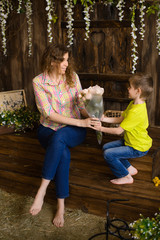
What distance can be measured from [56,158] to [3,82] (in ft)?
6.94

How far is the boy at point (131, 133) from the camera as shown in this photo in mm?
2002

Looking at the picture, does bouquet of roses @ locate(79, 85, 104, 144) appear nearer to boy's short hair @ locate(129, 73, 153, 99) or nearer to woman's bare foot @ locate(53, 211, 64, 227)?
boy's short hair @ locate(129, 73, 153, 99)

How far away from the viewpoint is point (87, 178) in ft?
7.65

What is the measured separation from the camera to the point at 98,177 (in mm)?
2332

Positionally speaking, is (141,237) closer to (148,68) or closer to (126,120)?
(126,120)

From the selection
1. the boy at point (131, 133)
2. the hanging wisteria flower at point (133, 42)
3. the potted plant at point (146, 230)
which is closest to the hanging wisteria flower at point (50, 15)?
the hanging wisteria flower at point (133, 42)

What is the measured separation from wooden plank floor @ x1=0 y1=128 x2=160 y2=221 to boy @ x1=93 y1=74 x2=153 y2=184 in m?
0.10

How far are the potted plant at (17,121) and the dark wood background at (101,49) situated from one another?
63cm

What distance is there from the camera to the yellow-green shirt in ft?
6.61

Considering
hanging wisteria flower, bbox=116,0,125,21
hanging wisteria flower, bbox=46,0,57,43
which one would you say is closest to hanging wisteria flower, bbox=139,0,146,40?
hanging wisteria flower, bbox=116,0,125,21

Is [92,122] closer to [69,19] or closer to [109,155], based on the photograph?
[109,155]

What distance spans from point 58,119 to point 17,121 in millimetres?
1076

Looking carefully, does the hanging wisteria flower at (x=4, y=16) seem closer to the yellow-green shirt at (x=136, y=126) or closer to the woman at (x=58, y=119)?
the woman at (x=58, y=119)

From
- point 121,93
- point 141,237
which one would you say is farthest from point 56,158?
point 121,93
